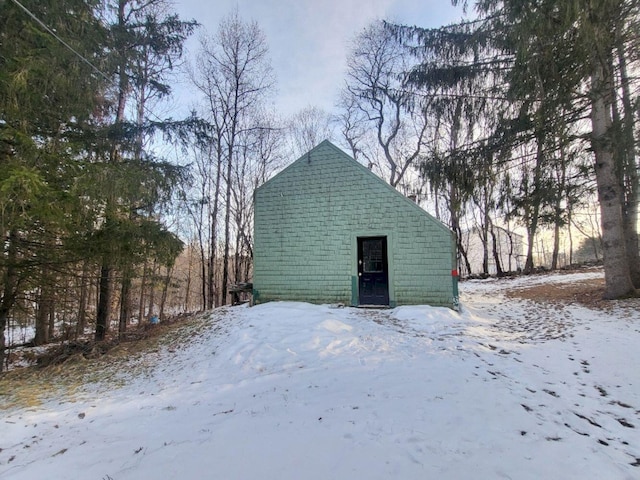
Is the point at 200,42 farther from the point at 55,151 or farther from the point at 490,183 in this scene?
the point at 490,183

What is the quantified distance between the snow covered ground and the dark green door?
9.68ft

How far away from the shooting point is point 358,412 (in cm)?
297

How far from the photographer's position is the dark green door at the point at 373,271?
29.1 ft

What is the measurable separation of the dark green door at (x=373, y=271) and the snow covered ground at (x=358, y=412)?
2.95 meters

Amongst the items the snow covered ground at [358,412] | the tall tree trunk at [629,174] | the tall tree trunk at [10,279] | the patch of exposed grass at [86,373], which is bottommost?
the patch of exposed grass at [86,373]

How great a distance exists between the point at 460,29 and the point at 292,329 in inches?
374

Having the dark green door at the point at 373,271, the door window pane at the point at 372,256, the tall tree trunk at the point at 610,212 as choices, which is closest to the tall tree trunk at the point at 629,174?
the tall tree trunk at the point at 610,212

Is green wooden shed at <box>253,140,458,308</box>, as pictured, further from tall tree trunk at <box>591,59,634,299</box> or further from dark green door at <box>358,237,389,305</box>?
tall tree trunk at <box>591,59,634,299</box>

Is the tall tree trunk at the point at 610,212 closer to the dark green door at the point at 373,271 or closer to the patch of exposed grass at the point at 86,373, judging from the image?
the dark green door at the point at 373,271

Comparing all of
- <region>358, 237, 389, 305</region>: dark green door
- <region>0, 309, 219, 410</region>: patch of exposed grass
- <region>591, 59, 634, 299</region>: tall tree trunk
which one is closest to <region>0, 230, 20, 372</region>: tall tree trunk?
<region>0, 309, 219, 410</region>: patch of exposed grass

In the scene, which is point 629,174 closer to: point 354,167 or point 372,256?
point 372,256

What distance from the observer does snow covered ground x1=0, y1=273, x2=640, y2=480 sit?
2.21 metres

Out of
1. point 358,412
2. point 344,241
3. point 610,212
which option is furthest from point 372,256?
point 358,412

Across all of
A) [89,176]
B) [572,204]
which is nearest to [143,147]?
[89,176]
